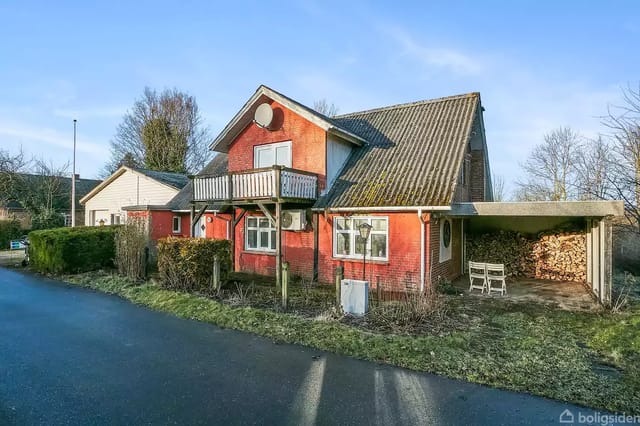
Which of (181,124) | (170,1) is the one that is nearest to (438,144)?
(170,1)

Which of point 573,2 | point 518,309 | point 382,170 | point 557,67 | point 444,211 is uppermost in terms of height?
point 573,2

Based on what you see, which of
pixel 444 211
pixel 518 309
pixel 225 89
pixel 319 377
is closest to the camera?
pixel 319 377

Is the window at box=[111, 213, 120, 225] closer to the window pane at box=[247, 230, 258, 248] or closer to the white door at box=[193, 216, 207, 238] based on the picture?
the white door at box=[193, 216, 207, 238]

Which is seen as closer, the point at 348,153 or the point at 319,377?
the point at 319,377

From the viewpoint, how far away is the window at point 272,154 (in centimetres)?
1276

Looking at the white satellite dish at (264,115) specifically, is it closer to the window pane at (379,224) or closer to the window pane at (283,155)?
the window pane at (283,155)

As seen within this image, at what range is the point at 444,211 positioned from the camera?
32.0 ft

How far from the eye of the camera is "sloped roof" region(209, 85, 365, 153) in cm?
1175

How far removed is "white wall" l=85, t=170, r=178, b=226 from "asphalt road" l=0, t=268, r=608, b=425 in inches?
563

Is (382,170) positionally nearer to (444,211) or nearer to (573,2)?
(444,211)

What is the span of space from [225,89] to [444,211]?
1035cm

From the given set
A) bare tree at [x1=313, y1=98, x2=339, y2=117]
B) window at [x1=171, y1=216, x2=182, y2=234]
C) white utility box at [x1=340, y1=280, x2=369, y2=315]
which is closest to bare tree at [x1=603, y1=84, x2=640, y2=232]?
white utility box at [x1=340, y1=280, x2=369, y2=315]

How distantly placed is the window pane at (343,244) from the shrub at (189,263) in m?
3.60

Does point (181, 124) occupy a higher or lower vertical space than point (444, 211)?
higher
